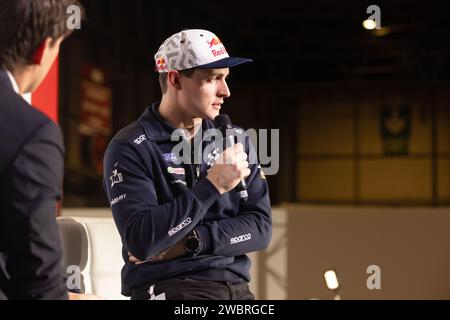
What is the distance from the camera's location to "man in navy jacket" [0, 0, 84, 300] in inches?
59.1

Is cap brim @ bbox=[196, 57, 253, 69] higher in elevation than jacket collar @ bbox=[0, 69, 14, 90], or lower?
lower

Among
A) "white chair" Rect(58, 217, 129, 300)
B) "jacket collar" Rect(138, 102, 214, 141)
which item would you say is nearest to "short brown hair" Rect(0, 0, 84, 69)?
"jacket collar" Rect(138, 102, 214, 141)

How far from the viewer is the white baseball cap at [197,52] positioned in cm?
249

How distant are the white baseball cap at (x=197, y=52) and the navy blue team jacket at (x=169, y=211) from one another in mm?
211

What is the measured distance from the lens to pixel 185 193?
236 centimetres

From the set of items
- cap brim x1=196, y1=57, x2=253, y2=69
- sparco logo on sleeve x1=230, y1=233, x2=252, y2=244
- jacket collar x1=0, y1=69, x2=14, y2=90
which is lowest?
sparco logo on sleeve x1=230, y1=233, x2=252, y2=244

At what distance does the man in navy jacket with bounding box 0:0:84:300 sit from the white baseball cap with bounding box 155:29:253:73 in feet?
2.89

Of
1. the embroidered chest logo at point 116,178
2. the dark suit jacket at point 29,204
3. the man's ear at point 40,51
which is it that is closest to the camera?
the dark suit jacket at point 29,204

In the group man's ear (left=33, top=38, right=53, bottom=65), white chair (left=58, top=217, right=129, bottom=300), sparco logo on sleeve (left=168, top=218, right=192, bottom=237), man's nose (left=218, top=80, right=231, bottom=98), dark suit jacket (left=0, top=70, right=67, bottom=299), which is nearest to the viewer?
dark suit jacket (left=0, top=70, right=67, bottom=299)

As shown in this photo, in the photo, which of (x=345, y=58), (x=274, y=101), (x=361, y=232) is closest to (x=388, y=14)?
(x=345, y=58)

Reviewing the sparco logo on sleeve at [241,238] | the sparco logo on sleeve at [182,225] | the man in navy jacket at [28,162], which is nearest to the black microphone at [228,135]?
the sparco logo on sleeve at [241,238]

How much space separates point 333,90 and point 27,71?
19242mm

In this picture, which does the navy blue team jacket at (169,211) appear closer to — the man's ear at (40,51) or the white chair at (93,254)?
the white chair at (93,254)

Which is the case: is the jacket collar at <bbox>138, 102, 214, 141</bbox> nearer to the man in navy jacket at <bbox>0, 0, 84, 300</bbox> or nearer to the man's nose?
the man's nose
